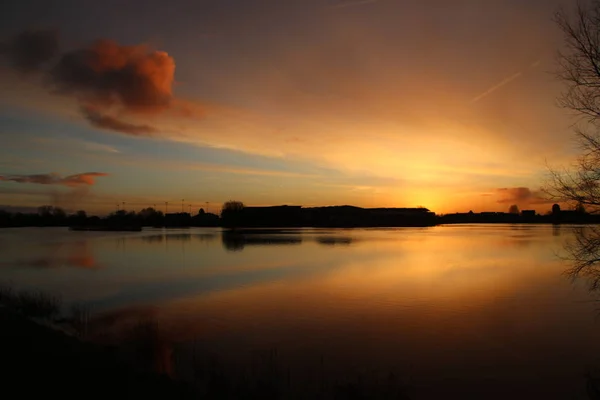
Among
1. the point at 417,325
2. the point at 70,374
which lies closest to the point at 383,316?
the point at 417,325

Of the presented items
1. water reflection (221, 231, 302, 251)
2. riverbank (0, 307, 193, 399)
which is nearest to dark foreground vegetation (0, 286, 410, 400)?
riverbank (0, 307, 193, 399)

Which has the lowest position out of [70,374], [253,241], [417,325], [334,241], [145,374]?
[417,325]

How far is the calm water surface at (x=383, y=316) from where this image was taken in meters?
12.2

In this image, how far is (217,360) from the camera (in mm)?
12609

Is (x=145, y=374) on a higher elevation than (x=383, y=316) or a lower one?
higher

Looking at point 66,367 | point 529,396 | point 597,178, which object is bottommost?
point 529,396

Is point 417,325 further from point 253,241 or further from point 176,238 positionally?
point 176,238

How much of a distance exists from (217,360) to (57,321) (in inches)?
362

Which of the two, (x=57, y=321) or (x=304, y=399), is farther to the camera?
(x=57, y=321)

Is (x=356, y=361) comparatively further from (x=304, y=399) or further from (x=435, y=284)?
(x=435, y=284)

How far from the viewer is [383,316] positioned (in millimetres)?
18625

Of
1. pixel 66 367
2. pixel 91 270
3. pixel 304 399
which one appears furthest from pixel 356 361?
pixel 91 270

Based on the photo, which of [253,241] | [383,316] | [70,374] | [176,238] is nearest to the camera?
[70,374]

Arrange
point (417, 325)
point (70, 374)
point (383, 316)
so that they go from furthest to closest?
point (383, 316) < point (417, 325) < point (70, 374)
